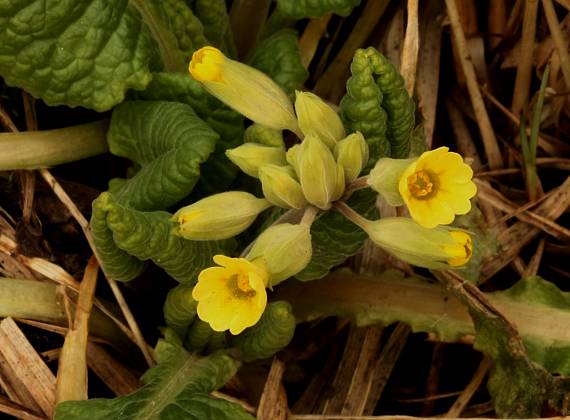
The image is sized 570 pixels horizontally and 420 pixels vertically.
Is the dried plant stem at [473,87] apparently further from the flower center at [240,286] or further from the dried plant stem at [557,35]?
the flower center at [240,286]

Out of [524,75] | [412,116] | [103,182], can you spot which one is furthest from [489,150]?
[103,182]

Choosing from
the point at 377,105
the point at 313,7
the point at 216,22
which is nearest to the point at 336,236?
the point at 377,105

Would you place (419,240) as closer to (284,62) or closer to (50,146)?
(284,62)

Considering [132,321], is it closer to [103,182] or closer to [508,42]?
[103,182]

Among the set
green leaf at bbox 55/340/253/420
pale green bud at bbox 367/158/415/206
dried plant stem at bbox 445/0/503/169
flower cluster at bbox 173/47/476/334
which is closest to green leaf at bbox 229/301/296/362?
green leaf at bbox 55/340/253/420

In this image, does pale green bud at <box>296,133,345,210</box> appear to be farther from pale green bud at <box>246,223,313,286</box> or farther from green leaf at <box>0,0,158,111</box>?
green leaf at <box>0,0,158,111</box>
